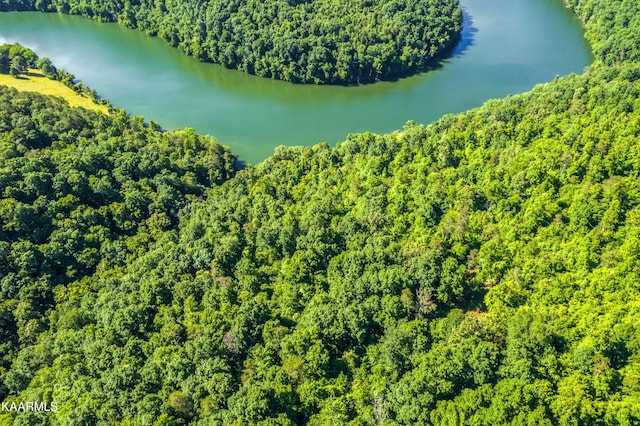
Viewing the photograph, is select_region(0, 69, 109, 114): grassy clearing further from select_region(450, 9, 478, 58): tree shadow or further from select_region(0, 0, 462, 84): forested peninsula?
select_region(450, 9, 478, 58): tree shadow

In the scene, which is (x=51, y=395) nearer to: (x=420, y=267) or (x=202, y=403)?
(x=202, y=403)

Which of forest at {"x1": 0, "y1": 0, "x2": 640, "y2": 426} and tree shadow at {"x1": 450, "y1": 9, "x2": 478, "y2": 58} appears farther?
tree shadow at {"x1": 450, "y1": 9, "x2": 478, "y2": 58}

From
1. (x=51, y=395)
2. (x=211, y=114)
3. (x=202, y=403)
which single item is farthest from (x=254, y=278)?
(x=211, y=114)
